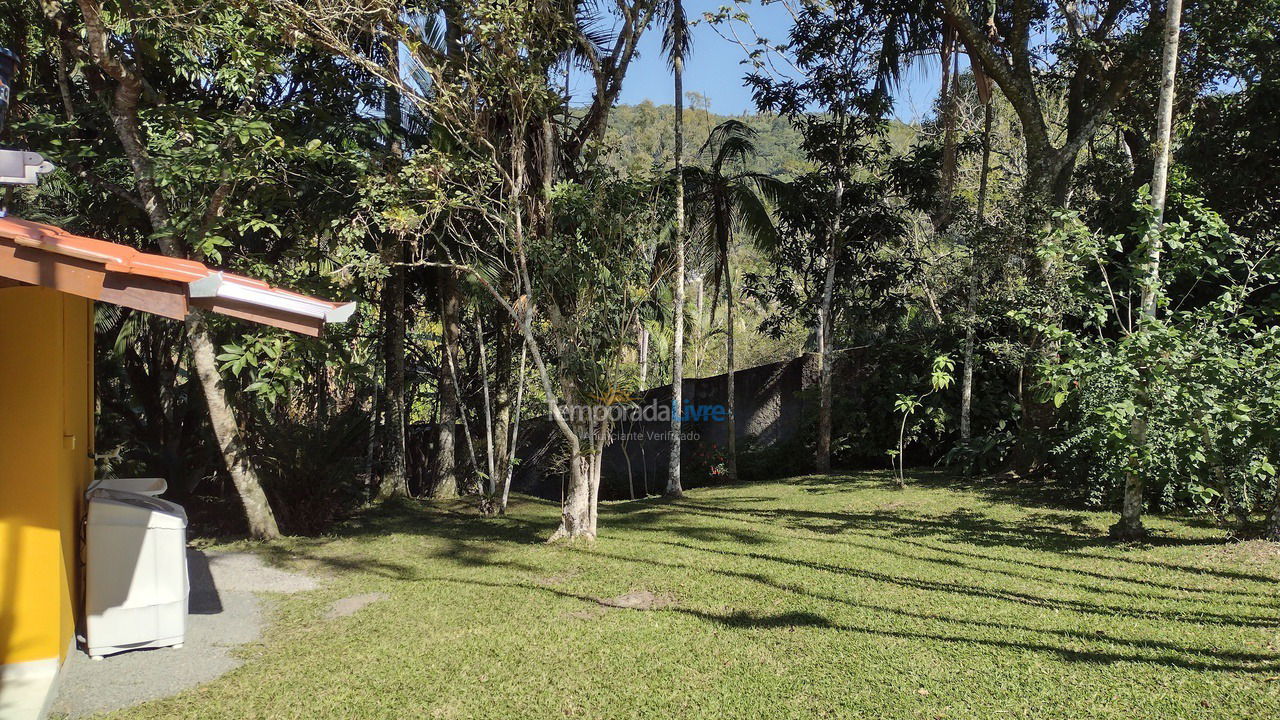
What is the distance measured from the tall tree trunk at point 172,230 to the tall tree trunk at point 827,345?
9.54 meters

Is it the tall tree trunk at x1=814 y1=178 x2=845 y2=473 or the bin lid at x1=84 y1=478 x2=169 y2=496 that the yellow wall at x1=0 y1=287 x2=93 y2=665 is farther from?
the tall tree trunk at x1=814 y1=178 x2=845 y2=473

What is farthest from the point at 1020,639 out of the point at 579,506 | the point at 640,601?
the point at 579,506

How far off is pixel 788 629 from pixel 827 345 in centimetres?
1017

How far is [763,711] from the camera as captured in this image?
14.1 ft

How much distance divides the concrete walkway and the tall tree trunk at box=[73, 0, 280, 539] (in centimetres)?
161

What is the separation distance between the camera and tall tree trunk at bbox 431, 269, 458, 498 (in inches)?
492

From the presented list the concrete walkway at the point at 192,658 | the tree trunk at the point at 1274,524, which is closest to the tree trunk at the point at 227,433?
the concrete walkway at the point at 192,658

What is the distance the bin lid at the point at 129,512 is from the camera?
17.0 feet

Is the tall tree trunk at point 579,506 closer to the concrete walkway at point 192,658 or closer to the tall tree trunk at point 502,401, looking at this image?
the concrete walkway at point 192,658

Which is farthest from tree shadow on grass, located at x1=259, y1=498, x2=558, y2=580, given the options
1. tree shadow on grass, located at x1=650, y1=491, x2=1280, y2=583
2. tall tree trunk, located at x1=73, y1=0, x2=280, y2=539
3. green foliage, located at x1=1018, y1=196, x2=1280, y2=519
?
green foliage, located at x1=1018, y1=196, x2=1280, y2=519

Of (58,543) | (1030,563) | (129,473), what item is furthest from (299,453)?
(1030,563)

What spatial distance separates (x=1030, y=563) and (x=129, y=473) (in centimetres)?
1019

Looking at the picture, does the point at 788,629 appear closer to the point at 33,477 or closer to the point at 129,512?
the point at 129,512

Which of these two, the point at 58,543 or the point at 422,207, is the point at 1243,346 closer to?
the point at 422,207
